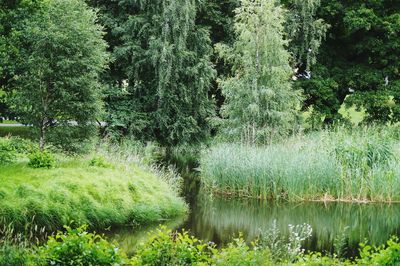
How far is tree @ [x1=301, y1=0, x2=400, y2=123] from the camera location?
3150 cm

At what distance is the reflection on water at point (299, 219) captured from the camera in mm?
14477

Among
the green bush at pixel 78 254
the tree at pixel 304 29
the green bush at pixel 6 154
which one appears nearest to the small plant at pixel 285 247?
the green bush at pixel 78 254

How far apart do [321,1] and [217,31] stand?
19.7 ft

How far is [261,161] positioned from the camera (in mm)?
19359

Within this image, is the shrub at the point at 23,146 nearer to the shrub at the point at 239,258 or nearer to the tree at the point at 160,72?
the tree at the point at 160,72

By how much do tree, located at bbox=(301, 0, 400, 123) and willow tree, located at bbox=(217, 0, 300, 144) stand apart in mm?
7061

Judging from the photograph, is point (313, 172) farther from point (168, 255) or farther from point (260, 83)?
point (168, 255)

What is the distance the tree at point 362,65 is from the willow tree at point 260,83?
7061mm

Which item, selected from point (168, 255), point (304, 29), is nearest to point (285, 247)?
point (168, 255)

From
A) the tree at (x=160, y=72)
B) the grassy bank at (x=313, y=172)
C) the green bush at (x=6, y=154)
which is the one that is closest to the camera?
the green bush at (x=6, y=154)

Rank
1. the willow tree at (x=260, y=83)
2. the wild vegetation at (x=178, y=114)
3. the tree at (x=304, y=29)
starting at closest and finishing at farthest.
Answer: the wild vegetation at (x=178, y=114)
the willow tree at (x=260, y=83)
the tree at (x=304, y=29)

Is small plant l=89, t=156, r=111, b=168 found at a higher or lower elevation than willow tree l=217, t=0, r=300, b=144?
lower

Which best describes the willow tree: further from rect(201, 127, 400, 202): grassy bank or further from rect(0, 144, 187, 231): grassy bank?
rect(0, 144, 187, 231): grassy bank

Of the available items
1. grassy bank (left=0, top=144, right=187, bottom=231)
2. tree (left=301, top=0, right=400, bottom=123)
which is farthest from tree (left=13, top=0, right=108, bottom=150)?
tree (left=301, top=0, right=400, bottom=123)
